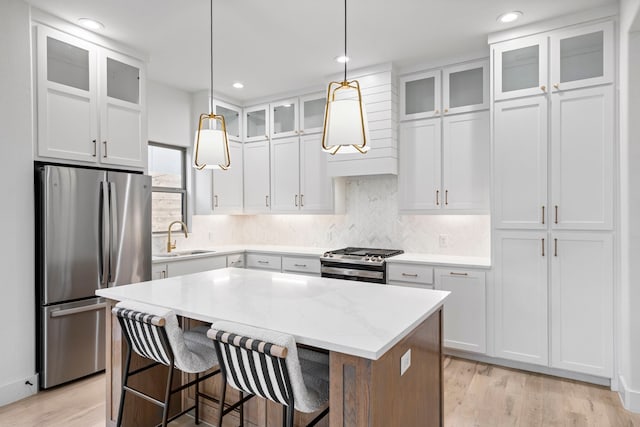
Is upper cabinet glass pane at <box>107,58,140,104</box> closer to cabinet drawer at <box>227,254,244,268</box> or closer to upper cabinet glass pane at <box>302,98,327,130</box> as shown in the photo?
upper cabinet glass pane at <box>302,98,327,130</box>

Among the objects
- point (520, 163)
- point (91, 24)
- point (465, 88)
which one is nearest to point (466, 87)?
point (465, 88)

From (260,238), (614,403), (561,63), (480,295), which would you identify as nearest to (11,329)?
(260,238)

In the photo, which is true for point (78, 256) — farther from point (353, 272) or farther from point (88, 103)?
point (353, 272)

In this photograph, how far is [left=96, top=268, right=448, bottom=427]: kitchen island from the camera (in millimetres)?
1452

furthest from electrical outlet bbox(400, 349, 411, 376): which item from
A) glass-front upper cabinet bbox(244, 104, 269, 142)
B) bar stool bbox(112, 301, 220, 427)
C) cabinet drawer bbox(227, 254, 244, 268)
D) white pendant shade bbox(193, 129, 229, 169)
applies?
glass-front upper cabinet bbox(244, 104, 269, 142)

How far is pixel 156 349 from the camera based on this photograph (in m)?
1.92

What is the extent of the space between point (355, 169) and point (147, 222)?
2.11 m

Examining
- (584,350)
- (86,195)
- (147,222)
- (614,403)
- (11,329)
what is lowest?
(614,403)

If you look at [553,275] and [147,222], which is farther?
[147,222]

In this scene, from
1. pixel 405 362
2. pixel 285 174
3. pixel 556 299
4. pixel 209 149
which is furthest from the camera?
pixel 285 174

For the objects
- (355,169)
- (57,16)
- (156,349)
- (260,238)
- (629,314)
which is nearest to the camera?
(156,349)

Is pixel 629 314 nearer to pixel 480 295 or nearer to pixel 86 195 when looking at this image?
pixel 480 295

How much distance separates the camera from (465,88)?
3688 millimetres

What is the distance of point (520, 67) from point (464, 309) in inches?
82.9
